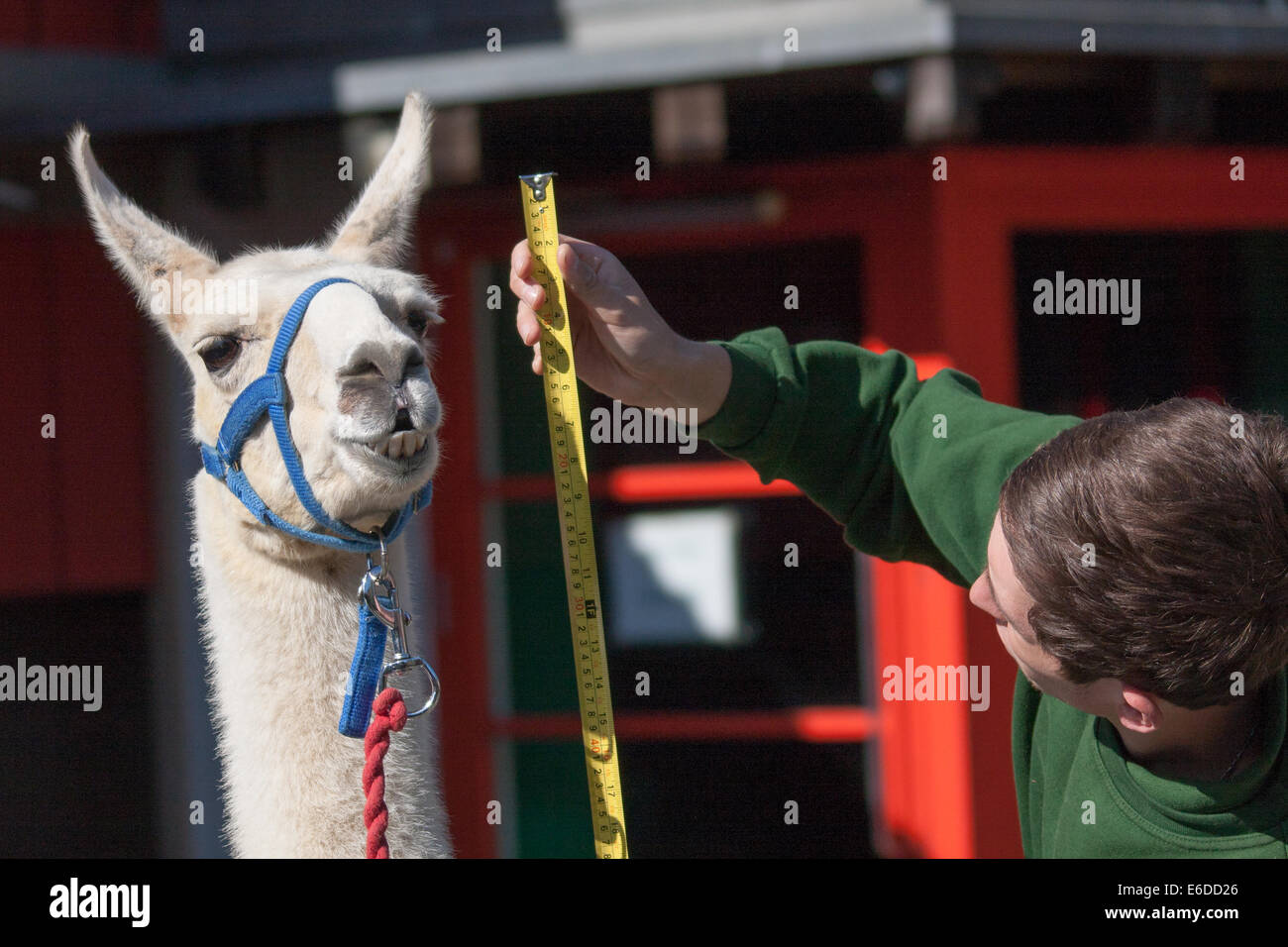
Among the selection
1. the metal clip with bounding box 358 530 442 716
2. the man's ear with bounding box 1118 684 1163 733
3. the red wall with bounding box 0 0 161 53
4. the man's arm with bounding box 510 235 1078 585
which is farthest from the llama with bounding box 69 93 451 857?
the red wall with bounding box 0 0 161 53

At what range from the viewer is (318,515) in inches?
63.1

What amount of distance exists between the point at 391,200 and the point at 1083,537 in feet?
3.84

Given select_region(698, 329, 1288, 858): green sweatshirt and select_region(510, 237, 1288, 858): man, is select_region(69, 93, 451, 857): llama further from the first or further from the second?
select_region(698, 329, 1288, 858): green sweatshirt

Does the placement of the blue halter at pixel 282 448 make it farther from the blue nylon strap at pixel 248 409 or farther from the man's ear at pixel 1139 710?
the man's ear at pixel 1139 710

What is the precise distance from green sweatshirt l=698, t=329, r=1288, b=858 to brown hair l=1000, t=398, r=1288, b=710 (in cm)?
17

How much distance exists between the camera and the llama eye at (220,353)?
171 cm

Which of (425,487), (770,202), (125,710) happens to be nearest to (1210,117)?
(770,202)

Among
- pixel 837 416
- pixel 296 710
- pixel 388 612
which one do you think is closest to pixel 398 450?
pixel 388 612

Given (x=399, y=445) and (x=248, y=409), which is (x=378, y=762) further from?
(x=248, y=409)

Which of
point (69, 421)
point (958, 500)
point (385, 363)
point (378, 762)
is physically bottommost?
point (378, 762)

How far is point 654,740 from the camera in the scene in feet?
13.4

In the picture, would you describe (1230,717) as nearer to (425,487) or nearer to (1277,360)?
(425,487)

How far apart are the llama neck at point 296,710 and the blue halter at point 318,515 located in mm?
65
